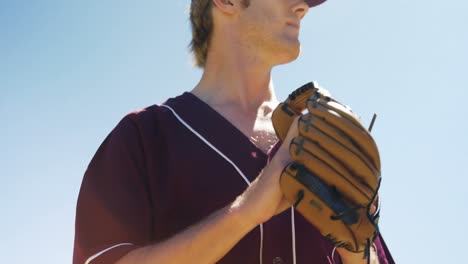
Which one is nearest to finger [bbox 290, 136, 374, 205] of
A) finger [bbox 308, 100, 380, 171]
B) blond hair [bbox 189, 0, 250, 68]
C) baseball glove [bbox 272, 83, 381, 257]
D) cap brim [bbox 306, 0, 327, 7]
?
baseball glove [bbox 272, 83, 381, 257]

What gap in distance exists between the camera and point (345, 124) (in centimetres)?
247

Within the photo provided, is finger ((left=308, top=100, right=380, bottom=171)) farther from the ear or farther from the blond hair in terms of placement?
the blond hair

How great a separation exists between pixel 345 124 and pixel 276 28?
1.13m

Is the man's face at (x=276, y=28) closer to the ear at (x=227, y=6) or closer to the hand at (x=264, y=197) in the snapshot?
the ear at (x=227, y=6)

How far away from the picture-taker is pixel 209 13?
3.95 metres

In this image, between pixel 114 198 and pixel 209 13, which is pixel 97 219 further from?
pixel 209 13

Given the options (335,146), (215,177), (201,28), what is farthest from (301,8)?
(335,146)

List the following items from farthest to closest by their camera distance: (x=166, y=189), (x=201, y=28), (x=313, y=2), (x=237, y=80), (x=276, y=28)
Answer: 1. (x=201, y=28)
2. (x=313, y=2)
3. (x=237, y=80)
4. (x=276, y=28)
5. (x=166, y=189)

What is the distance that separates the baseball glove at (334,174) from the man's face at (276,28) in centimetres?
93

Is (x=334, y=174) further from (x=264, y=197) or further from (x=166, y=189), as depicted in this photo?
(x=166, y=189)

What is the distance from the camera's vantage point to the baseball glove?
7.88 feet

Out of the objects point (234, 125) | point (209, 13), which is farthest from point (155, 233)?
point (209, 13)

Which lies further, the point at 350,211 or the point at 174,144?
the point at 174,144

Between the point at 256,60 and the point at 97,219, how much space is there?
1377 millimetres
